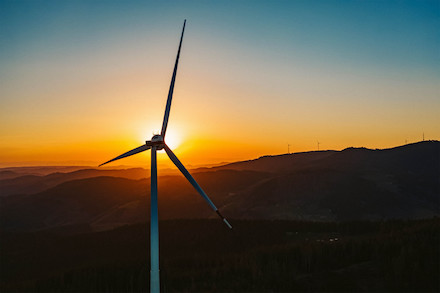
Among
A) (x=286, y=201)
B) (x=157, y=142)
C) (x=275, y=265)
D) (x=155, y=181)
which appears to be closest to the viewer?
(x=155, y=181)

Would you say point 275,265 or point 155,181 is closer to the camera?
point 155,181

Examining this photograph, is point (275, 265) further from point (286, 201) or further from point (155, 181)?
point (286, 201)

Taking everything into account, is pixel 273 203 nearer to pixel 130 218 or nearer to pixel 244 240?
pixel 130 218

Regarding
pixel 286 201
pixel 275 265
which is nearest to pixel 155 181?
pixel 275 265

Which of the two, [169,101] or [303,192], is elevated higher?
[169,101]

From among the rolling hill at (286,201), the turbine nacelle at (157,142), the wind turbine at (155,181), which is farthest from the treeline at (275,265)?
the rolling hill at (286,201)

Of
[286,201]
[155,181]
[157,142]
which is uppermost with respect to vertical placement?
[157,142]

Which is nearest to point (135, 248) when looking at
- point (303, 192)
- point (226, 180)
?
point (303, 192)

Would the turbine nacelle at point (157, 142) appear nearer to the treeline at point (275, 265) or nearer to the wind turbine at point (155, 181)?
the wind turbine at point (155, 181)

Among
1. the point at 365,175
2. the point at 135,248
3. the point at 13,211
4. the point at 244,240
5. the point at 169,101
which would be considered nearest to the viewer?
the point at 169,101

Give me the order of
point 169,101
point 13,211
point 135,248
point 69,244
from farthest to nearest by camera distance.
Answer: point 13,211 < point 69,244 < point 135,248 < point 169,101
